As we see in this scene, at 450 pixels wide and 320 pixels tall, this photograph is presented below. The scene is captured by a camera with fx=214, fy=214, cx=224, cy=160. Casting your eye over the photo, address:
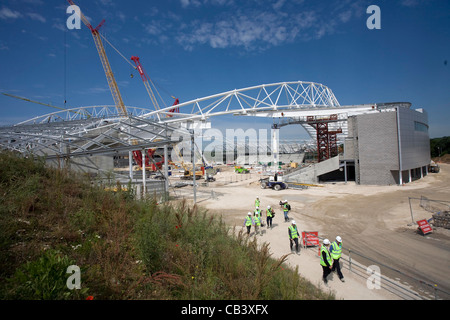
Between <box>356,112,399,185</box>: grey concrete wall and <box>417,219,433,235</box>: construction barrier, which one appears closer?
<box>417,219,433,235</box>: construction barrier

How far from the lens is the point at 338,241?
6535mm

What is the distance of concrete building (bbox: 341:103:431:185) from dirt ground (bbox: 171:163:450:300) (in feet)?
17.6

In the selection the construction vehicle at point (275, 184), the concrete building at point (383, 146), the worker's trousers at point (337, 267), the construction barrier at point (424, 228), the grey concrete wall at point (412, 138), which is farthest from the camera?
the grey concrete wall at point (412, 138)

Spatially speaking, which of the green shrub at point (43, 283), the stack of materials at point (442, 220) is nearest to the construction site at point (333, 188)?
the stack of materials at point (442, 220)

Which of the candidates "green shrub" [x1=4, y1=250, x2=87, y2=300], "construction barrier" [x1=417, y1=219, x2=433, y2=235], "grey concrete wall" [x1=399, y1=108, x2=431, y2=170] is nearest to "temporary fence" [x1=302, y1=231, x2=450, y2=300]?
"construction barrier" [x1=417, y1=219, x2=433, y2=235]

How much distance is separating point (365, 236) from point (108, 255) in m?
11.0

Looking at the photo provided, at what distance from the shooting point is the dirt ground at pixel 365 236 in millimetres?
6363

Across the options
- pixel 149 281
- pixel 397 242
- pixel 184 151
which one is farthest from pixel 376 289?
pixel 184 151

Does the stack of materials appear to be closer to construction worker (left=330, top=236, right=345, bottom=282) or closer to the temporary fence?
the temporary fence

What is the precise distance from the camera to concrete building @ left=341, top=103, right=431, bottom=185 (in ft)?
79.8

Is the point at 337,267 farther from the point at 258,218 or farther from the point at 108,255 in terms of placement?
the point at 108,255

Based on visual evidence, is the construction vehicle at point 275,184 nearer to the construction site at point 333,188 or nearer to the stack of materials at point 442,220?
the construction site at point 333,188

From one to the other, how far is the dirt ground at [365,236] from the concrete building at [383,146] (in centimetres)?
538
